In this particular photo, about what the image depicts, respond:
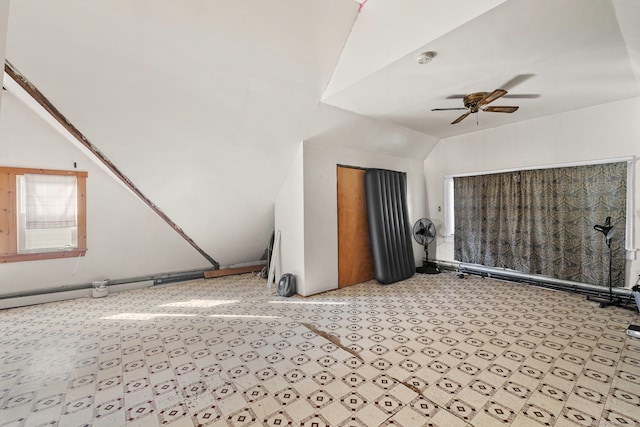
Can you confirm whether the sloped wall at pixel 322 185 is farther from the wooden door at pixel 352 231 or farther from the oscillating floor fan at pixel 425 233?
the oscillating floor fan at pixel 425 233

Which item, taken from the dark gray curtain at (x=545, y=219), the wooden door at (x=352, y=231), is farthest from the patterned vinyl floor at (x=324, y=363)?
the wooden door at (x=352, y=231)

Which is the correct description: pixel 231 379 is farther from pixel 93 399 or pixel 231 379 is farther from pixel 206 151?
pixel 206 151

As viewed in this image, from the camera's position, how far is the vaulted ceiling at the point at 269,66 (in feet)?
6.77

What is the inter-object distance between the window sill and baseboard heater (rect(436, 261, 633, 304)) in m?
6.24

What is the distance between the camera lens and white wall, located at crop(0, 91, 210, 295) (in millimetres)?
3420

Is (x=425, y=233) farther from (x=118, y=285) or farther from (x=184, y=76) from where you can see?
(x=118, y=285)

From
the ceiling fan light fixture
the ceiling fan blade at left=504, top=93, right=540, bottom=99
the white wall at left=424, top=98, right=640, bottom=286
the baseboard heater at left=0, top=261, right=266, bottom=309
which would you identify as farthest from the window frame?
the white wall at left=424, top=98, right=640, bottom=286

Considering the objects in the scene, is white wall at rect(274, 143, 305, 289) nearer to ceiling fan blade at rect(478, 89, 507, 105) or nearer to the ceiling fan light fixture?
the ceiling fan light fixture

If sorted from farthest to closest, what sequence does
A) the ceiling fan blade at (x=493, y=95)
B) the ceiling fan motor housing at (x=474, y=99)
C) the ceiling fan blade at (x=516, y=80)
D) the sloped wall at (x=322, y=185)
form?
the sloped wall at (x=322, y=185)
the ceiling fan motor housing at (x=474, y=99)
the ceiling fan blade at (x=516, y=80)
the ceiling fan blade at (x=493, y=95)

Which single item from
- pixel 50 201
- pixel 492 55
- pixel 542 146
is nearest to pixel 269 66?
pixel 492 55

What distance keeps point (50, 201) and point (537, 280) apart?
7.36 metres

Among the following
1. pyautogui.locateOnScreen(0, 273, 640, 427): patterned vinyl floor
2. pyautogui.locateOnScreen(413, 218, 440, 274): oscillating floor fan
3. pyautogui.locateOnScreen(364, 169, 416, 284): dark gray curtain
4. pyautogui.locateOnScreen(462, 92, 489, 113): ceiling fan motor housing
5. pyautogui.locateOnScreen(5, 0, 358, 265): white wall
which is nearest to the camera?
pyautogui.locateOnScreen(0, 273, 640, 427): patterned vinyl floor

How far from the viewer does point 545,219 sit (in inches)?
170

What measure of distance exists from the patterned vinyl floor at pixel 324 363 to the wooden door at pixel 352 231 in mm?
833
